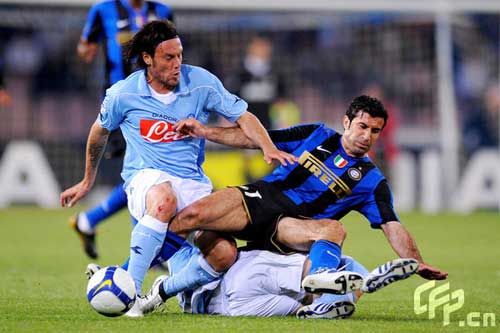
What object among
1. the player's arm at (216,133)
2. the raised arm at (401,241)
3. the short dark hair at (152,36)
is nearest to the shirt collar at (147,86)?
the short dark hair at (152,36)

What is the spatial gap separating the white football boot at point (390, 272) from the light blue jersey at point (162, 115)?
142 cm

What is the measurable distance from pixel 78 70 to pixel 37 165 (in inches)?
106

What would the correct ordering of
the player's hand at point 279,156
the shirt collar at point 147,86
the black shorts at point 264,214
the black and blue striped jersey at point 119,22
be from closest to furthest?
the player's hand at point 279,156 < the black shorts at point 264,214 < the shirt collar at point 147,86 < the black and blue striped jersey at point 119,22

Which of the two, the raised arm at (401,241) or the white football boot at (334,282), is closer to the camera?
the white football boot at (334,282)

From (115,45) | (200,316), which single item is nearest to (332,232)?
(200,316)

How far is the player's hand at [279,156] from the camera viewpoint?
238 inches

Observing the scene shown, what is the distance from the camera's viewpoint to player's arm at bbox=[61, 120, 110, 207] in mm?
6555

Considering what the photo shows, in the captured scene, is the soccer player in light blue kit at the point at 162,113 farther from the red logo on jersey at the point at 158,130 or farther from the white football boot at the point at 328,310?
the white football boot at the point at 328,310

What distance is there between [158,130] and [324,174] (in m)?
1.03

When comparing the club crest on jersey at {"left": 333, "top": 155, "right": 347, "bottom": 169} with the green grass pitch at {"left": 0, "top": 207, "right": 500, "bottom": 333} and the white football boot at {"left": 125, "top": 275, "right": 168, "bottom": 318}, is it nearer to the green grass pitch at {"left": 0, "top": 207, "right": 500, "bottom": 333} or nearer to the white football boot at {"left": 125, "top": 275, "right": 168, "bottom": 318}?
the green grass pitch at {"left": 0, "top": 207, "right": 500, "bottom": 333}

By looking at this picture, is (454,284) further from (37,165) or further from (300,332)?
(37,165)

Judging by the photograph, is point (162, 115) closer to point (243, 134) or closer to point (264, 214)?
point (243, 134)

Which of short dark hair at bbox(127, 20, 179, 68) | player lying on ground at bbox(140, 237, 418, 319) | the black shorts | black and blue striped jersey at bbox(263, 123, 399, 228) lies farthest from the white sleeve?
short dark hair at bbox(127, 20, 179, 68)

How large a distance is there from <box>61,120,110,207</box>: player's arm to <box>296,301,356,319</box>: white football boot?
5.16ft
